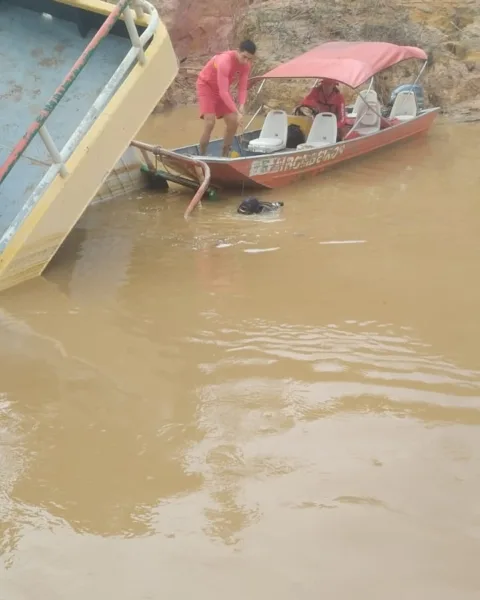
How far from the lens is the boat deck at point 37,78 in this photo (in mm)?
6133

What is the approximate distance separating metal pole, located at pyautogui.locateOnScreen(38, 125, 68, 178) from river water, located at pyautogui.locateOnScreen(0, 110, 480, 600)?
2.92 ft

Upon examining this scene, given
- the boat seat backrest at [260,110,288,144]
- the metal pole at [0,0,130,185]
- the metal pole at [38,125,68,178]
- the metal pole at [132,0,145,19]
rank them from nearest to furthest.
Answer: the metal pole at [0,0,130,185] < the metal pole at [38,125,68,178] < the metal pole at [132,0,145,19] < the boat seat backrest at [260,110,288,144]

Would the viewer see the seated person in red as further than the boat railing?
Yes

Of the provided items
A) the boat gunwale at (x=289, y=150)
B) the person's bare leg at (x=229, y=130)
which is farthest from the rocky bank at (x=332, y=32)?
the person's bare leg at (x=229, y=130)

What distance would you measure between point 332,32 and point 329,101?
656 cm

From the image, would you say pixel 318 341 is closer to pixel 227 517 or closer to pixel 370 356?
pixel 370 356

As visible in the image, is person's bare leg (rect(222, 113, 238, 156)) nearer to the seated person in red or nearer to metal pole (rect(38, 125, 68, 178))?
the seated person in red

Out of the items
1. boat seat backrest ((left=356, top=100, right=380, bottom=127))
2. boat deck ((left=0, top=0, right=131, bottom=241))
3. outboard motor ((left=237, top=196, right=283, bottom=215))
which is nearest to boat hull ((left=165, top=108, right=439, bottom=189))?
boat seat backrest ((left=356, top=100, right=380, bottom=127))

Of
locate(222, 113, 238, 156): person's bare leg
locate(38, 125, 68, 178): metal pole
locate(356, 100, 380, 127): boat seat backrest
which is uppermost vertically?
locate(38, 125, 68, 178): metal pole

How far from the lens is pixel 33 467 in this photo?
3207 millimetres

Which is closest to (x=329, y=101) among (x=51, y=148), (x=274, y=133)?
(x=274, y=133)

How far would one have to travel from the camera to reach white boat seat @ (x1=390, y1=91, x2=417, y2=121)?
426 inches

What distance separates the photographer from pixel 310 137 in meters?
9.12

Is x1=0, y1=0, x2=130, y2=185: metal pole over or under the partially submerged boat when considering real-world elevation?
over
